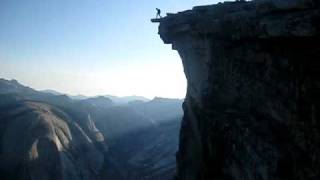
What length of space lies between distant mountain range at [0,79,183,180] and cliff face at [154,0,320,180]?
42828 mm

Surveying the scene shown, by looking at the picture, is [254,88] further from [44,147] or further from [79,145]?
[79,145]

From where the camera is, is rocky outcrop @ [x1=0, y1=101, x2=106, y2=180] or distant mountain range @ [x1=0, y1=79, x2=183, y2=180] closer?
rocky outcrop @ [x1=0, y1=101, x2=106, y2=180]

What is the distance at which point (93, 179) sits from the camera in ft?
222

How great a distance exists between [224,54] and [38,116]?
61356 mm

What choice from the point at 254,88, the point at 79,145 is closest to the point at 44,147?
the point at 79,145

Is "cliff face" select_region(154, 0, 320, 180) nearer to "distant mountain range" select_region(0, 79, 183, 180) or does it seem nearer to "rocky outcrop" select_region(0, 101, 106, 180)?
"rocky outcrop" select_region(0, 101, 106, 180)

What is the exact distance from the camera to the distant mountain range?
63875 mm

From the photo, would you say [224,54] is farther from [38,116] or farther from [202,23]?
[38,116]

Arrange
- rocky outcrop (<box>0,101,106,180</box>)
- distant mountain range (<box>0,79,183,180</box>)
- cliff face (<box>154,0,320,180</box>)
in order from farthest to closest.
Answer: distant mountain range (<box>0,79,183,180</box>) → rocky outcrop (<box>0,101,106,180</box>) → cliff face (<box>154,0,320,180</box>)

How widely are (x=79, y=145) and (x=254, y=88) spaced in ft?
206

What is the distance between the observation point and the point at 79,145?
3004 inches

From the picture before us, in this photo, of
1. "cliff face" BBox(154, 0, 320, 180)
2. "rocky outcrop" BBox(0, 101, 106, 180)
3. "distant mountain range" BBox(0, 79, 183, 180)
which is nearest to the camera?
"cliff face" BBox(154, 0, 320, 180)

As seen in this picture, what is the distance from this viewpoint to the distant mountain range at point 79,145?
63.9m

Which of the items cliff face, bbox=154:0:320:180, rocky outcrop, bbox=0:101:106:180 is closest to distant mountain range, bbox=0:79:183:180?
rocky outcrop, bbox=0:101:106:180
